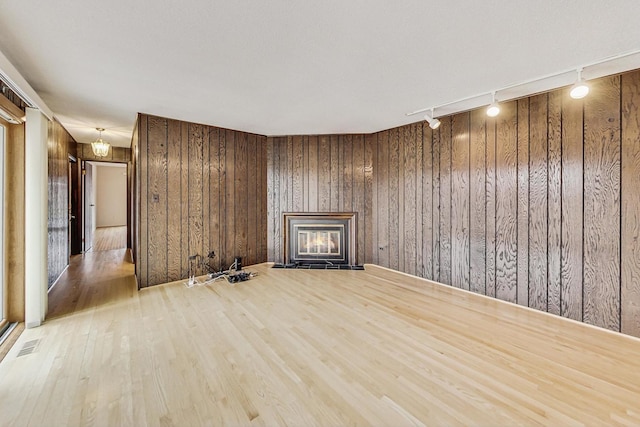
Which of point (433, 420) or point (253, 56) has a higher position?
point (253, 56)

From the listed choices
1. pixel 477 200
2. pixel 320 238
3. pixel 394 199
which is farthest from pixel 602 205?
pixel 320 238

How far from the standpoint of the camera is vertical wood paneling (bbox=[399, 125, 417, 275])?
385 centimetres

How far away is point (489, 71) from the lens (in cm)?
222

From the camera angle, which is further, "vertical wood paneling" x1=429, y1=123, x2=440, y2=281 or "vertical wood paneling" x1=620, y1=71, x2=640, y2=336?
"vertical wood paneling" x1=429, y1=123, x2=440, y2=281

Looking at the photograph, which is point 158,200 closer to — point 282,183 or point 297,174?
point 282,183

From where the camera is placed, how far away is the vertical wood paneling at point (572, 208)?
2.43 metres

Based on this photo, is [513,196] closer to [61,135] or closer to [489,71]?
[489,71]

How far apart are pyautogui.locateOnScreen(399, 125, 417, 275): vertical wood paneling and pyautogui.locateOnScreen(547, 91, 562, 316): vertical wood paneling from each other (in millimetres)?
1540

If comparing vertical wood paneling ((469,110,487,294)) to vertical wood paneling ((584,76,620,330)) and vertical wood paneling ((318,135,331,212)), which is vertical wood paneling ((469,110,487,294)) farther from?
vertical wood paneling ((318,135,331,212))

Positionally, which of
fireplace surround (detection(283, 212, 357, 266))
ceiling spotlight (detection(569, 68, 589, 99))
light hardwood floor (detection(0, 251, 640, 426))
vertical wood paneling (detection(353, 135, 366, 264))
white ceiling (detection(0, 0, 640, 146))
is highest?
white ceiling (detection(0, 0, 640, 146))

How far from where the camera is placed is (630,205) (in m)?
2.19

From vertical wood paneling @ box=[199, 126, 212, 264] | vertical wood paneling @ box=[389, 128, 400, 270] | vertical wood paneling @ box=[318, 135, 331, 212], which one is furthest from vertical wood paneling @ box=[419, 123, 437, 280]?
vertical wood paneling @ box=[199, 126, 212, 264]

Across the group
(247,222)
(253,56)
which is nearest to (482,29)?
(253,56)

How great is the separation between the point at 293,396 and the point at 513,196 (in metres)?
2.97
